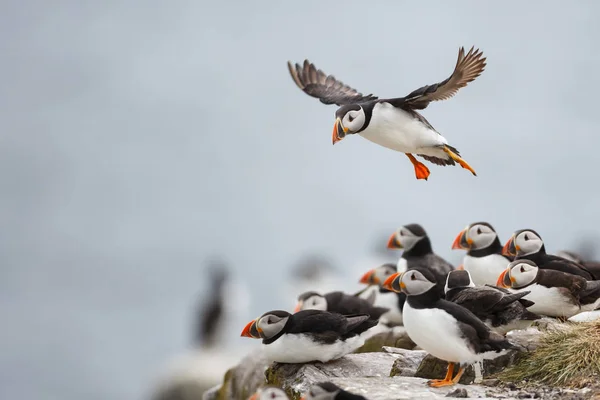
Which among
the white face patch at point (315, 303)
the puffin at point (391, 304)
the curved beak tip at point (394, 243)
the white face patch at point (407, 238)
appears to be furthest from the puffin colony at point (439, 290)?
the puffin at point (391, 304)

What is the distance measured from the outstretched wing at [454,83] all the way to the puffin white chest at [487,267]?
6.65 feet

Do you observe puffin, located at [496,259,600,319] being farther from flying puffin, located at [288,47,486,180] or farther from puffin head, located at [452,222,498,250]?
puffin head, located at [452,222,498,250]

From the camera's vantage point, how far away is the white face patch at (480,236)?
9.80 m

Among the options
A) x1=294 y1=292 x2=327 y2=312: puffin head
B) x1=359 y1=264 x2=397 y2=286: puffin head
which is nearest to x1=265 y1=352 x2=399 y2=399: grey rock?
x1=294 y1=292 x2=327 y2=312: puffin head

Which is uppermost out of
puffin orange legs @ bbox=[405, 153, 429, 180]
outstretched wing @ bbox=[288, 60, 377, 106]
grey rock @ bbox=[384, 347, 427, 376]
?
outstretched wing @ bbox=[288, 60, 377, 106]

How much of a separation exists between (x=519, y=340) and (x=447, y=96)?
2005mm

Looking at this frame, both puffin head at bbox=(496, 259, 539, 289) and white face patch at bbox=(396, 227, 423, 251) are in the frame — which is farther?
white face patch at bbox=(396, 227, 423, 251)

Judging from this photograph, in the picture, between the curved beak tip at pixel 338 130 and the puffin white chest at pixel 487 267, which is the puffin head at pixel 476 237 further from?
the curved beak tip at pixel 338 130

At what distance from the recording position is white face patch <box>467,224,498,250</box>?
9.80 metres

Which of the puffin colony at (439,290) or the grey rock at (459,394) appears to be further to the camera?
the puffin colony at (439,290)

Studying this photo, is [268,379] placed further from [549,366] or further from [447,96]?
[447,96]

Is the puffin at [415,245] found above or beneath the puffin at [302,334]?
above

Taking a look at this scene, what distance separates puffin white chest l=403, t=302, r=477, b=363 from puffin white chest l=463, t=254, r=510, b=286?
2.82m

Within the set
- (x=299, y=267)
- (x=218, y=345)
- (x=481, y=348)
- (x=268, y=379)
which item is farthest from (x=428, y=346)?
(x=299, y=267)
